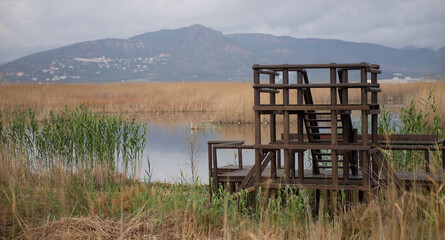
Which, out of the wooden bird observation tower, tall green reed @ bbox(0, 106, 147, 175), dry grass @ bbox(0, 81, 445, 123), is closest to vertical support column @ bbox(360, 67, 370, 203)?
the wooden bird observation tower

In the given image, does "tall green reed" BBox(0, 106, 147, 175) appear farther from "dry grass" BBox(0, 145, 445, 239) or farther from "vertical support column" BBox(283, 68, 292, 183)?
"vertical support column" BBox(283, 68, 292, 183)

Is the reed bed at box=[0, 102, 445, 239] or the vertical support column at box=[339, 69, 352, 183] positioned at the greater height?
the vertical support column at box=[339, 69, 352, 183]

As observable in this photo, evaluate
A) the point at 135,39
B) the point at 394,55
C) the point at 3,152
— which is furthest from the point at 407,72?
the point at 3,152

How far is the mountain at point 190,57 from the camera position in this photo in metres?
105

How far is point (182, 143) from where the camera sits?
16.5 m

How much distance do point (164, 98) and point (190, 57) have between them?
9257 centimetres

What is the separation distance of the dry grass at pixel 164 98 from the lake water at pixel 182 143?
809mm

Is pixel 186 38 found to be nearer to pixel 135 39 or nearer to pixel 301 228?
pixel 135 39

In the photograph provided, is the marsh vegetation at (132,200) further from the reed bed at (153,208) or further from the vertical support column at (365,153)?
the vertical support column at (365,153)

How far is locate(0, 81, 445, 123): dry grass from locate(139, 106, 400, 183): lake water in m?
0.81

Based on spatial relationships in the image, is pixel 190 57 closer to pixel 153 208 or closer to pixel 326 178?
pixel 326 178

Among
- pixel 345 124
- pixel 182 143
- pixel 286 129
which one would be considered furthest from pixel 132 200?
pixel 182 143

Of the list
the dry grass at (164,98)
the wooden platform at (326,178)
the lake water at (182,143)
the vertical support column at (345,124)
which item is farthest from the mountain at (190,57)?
the vertical support column at (345,124)

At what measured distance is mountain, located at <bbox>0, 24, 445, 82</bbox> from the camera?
104938 millimetres
